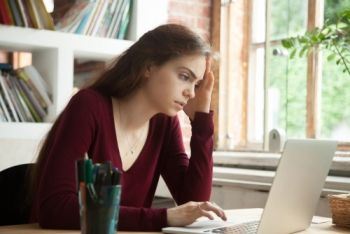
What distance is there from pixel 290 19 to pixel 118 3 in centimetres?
93

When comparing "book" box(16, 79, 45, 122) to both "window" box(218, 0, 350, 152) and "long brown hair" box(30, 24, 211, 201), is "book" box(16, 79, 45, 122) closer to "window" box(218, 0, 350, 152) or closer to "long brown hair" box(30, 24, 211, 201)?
"long brown hair" box(30, 24, 211, 201)

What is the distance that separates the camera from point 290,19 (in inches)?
115

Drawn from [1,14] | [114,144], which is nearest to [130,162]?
[114,144]

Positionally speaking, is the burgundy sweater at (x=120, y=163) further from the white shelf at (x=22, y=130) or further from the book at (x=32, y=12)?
the book at (x=32, y=12)

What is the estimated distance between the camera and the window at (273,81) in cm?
271

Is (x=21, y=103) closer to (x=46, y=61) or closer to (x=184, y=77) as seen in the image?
(x=46, y=61)

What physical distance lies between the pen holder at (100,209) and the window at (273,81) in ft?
6.12

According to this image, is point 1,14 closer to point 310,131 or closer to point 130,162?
point 130,162

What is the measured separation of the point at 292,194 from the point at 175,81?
1.87 feet

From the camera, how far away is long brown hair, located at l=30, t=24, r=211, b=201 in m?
1.73

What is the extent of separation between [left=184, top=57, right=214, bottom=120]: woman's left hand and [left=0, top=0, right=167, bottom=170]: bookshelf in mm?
792

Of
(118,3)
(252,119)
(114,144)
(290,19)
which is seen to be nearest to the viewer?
(114,144)

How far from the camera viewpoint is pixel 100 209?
39.2 inches

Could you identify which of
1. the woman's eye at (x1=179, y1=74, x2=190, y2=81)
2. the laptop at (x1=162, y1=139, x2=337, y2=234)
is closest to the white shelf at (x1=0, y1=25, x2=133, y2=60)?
the woman's eye at (x1=179, y1=74, x2=190, y2=81)
